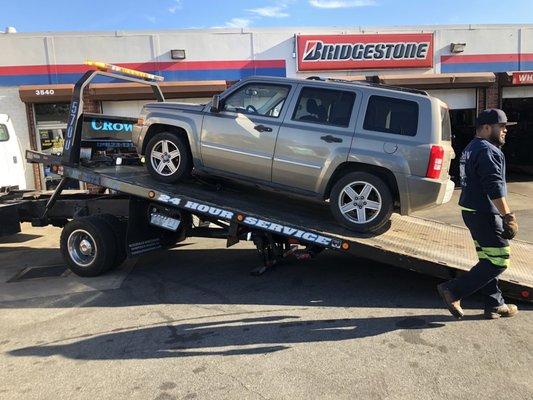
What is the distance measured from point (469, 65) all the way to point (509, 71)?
1.32 meters


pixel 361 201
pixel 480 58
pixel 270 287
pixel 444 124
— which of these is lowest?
pixel 270 287

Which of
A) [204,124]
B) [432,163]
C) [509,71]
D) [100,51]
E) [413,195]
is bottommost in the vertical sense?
[413,195]

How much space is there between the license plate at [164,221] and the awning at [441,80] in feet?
33.1

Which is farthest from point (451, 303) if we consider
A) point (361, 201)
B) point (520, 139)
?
point (520, 139)

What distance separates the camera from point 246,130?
19.9ft

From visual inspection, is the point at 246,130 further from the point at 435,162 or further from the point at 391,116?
the point at 435,162

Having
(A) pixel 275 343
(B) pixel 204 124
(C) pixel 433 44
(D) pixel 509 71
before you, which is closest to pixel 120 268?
(B) pixel 204 124

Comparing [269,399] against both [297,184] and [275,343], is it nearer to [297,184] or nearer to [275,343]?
[275,343]

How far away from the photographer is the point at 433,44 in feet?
51.2

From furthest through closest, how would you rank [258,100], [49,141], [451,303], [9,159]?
1. [49,141]
2. [9,159]
3. [258,100]
4. [451,303]

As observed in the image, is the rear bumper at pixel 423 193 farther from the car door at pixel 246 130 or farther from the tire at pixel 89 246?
the tire at pixel 89 246

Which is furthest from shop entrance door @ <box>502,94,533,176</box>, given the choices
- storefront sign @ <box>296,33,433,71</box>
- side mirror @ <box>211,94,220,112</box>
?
side mirror @ <box>211,94,220,112</box>

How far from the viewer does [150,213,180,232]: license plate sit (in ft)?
21.7

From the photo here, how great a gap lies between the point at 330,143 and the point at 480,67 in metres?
12.4
